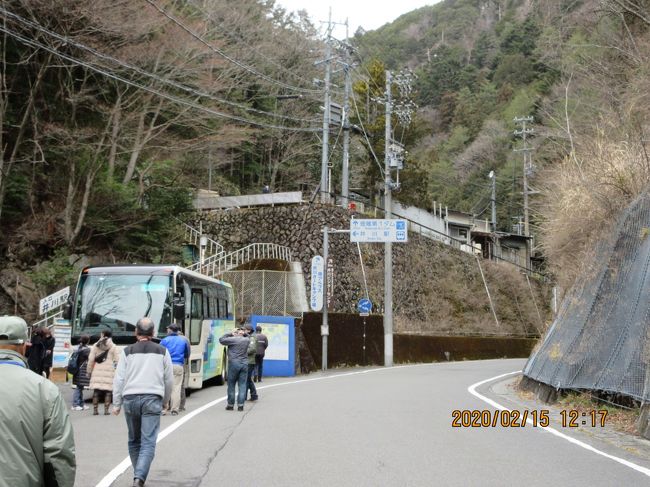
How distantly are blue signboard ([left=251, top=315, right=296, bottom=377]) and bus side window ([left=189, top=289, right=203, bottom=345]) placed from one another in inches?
232

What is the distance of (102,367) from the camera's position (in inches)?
535

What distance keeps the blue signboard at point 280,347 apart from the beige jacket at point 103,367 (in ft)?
34.9

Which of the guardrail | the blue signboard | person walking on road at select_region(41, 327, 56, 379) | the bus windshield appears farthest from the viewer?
the guardrail

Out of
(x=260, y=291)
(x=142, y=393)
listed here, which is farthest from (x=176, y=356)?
(x=260, y=291)

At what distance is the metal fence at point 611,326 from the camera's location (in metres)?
11.4

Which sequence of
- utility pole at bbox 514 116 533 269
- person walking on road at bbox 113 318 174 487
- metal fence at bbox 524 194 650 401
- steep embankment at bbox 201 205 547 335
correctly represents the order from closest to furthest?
person walking on road at bbox 113 318 174 487 → metal fence at bbox 524 194 650 401 → steep embankment at bbox 201 205 547 335 → utility pole at bbox 514 116 533 269

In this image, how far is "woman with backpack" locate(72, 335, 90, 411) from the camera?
14.1 m

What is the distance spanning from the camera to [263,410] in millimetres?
13672

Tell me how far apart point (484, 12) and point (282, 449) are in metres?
112

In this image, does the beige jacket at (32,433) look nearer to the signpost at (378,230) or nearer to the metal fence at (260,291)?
the metal fence at (260,291)

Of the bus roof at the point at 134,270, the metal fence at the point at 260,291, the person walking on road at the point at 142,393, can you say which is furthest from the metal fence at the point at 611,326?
the metal fence at the point at 260,291

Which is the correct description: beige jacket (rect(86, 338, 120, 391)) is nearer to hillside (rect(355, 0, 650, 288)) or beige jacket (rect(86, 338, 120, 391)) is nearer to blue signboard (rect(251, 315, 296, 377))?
blue signboard (rect(251, 315, 296, 377))

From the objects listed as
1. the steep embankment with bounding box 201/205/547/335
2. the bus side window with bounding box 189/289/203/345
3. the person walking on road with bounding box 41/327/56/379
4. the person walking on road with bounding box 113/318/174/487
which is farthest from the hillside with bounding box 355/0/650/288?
the person walking on road with bounding box 41/327/56/379

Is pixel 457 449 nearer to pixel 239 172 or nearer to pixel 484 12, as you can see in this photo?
pixel 239 172
